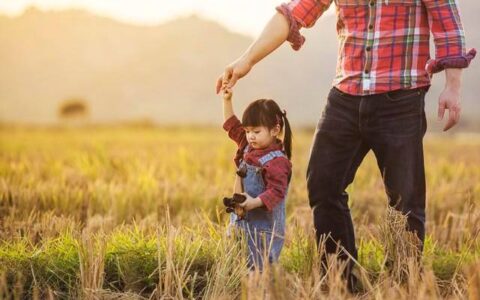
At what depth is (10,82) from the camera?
451ft

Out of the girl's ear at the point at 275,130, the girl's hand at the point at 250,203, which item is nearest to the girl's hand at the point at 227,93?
the girl's ear at the point at 275,130

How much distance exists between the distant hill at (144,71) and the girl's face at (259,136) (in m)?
91.4

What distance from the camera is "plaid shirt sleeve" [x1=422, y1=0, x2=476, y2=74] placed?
9.53ft

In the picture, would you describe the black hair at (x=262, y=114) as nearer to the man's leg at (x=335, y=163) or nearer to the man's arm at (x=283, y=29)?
the man's arm at (x=283, y=29)

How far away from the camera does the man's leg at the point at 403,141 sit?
2998 millimetres

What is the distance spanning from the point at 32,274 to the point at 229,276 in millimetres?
842

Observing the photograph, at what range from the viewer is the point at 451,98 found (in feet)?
9.36

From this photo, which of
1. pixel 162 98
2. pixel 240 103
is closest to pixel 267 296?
pixel 240 103

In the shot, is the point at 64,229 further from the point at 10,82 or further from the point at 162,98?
the point at 10,82

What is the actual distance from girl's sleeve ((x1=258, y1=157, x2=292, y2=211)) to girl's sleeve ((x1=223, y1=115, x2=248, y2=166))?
0.73ft

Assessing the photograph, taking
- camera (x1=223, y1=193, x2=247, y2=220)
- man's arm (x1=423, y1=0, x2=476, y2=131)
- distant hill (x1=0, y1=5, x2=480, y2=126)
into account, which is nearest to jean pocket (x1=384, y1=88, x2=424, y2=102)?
man's arm (x1=423, y1=0, x2=476, y2=131)

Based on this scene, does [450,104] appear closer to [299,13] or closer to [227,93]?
[299,13]

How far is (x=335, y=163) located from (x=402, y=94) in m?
0.44

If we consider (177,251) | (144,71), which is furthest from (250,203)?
(144,71)
